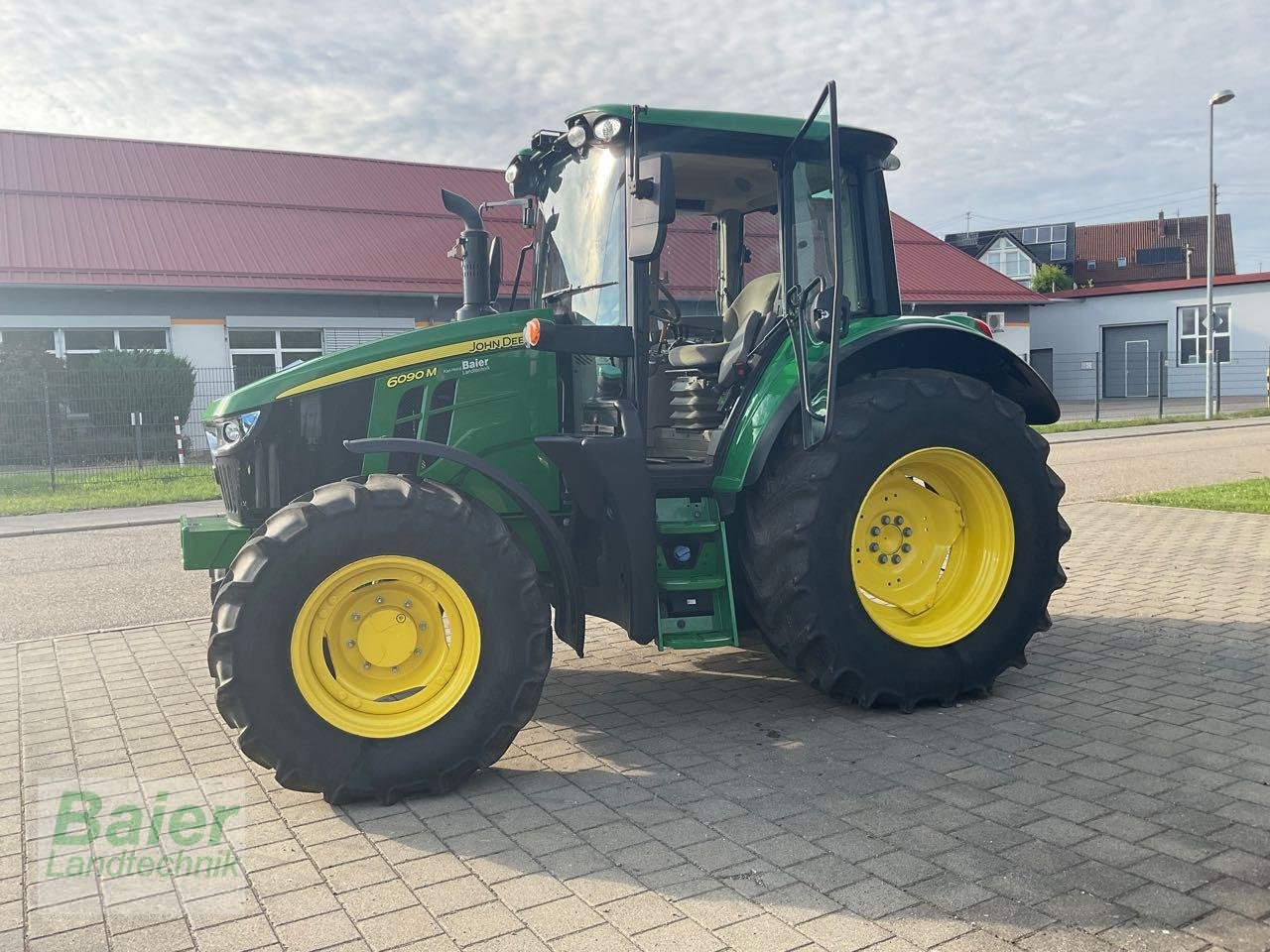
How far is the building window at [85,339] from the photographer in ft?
69.6

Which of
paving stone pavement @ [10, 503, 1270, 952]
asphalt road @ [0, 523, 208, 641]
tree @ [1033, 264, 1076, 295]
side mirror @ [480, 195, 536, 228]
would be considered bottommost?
paving stone pavement @ [10, 503, 1270, 952]

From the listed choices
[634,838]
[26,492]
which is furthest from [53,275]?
[634,838]

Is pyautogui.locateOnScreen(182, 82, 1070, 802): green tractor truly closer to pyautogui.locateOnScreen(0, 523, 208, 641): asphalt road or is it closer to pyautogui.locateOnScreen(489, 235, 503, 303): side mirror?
pyautogui.locateOnScreen(489, 235, 503, 303): side mirror

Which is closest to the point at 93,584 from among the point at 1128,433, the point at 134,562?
the point at 134,562

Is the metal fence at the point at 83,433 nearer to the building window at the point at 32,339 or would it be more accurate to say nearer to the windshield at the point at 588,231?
the building window at the point at 32,339

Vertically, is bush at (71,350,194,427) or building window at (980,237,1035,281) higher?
building window at (980,237,1035,281)

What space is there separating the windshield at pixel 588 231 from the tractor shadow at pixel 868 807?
1840mm

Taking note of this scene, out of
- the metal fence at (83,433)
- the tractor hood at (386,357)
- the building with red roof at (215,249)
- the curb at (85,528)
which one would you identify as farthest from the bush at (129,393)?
the tractor hood at (386,357)

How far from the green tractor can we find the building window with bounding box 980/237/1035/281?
53.6 meters

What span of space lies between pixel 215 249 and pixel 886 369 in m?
21.4

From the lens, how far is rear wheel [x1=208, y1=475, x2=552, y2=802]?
3.80 metres

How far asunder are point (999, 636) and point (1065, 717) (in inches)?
17.7

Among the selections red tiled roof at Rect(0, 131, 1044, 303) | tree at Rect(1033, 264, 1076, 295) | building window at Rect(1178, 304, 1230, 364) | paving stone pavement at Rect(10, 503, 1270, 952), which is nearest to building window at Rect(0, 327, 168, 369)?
red tiled roof at Rect(0, 131, 1044, 303)

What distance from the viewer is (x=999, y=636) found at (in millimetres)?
4977
